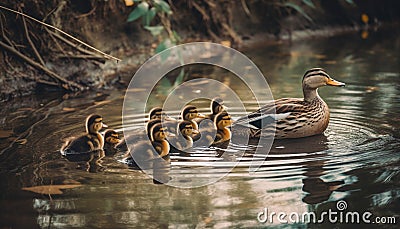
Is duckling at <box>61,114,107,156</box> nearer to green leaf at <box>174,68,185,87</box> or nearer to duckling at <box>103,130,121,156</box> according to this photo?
duckling at <box>103,130,121,156</box>

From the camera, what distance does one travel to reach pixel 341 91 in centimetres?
707

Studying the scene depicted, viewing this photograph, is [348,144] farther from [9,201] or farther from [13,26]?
[13,26]

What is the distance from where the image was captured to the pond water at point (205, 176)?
3.84m

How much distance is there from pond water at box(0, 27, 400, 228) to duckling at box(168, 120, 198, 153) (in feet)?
0.82

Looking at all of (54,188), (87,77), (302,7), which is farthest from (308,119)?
(302,7)

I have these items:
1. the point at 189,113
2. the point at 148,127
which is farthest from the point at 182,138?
the point at 189,113

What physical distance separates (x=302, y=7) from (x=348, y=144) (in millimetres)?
6699

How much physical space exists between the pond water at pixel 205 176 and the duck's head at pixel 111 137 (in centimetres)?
23

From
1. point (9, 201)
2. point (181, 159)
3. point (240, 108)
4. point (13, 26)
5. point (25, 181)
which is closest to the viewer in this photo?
point (9, 201)

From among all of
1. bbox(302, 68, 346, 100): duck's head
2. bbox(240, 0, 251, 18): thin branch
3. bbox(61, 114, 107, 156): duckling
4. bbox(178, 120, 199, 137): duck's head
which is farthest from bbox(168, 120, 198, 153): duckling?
bbox(240, 0, 251, 18): thin branch

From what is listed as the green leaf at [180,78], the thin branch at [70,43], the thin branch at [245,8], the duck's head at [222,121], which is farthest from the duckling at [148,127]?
the thin branch at [245,8]

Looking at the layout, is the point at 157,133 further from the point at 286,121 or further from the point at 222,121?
the point at 286,121

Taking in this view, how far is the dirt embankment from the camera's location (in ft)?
25.0

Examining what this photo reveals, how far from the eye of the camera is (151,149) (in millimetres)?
4930
